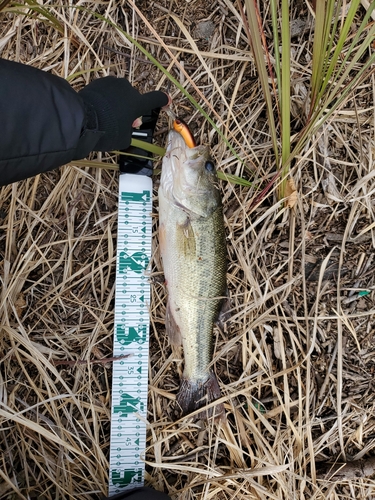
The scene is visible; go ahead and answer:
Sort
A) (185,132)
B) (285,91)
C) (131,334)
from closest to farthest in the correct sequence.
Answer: (285,91) → (185,132) → (131,334)

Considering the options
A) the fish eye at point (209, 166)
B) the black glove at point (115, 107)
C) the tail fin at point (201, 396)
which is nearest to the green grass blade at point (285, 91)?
the fish eye at point (209, 166)

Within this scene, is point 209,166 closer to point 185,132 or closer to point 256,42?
point 185,132

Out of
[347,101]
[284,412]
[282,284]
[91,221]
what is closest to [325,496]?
[284,412]

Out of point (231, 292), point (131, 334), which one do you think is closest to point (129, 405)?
point (131, 334)

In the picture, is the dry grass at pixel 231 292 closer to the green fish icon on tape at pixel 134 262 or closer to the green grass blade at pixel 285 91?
the green fish icon on tape at pixel 134 262

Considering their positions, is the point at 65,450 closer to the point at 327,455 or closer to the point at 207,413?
the point at 207,413

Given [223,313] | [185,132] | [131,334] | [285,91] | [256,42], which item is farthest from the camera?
[131,334]

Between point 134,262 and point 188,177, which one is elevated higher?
point 188,177
